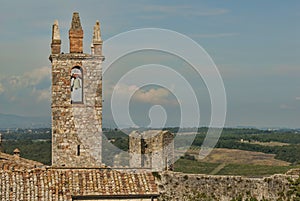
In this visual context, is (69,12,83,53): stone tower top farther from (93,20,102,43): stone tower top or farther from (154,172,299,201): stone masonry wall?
(154,172,299,201): stone masonry wall

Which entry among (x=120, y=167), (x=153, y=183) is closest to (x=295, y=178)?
(x=153, y=183)

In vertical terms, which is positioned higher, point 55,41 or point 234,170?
point 55,41

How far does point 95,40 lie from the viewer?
21312 mm

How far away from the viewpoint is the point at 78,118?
21.3 meters

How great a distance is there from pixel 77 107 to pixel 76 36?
8.14 feet

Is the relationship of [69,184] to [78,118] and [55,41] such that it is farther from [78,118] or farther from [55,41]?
[55,41]

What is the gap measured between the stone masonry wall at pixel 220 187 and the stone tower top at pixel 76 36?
553cm

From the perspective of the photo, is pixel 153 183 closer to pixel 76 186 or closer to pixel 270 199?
pixel 76 186

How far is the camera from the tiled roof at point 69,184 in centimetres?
1789

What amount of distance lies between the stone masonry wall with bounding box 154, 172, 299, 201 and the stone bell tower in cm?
350

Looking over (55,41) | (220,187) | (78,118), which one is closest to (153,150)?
(220,187)

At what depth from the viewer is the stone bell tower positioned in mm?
21109

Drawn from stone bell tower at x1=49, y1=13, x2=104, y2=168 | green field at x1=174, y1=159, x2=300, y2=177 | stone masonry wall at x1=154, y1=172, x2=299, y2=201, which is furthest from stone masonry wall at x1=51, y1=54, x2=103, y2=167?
green field at x1=174, y1=159, x2=300, y2=177

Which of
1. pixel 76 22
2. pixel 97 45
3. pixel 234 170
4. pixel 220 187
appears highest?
pixel 76 22
